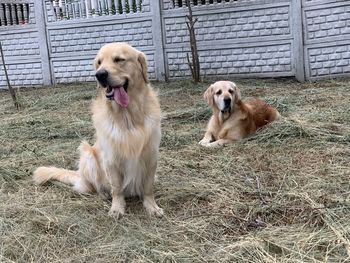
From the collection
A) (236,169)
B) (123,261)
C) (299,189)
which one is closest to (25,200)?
(123,261)

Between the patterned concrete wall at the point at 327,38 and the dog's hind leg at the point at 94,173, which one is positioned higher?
the patterned concrete wall at the point at 327,38

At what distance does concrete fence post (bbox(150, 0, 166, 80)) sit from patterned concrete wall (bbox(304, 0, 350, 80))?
3.00 m

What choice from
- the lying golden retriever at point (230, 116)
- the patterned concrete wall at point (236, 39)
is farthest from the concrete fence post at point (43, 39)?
the lying golden retriever at point (230, 116)

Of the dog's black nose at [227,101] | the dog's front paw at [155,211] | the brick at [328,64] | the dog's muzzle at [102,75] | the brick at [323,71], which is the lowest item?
the dog's front paw at [155,211]

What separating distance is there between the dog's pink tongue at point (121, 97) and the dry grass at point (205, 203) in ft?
2.45

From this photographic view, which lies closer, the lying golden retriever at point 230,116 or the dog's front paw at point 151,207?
the dog's front paw at point 151,207

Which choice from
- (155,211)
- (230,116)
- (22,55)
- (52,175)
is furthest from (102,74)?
(22,55)

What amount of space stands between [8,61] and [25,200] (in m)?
9.16

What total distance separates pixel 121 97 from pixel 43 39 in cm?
890

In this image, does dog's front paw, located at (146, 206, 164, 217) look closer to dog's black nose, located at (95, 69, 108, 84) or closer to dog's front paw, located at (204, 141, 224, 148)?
dog's black nose, located at (95, 69, 108, 84)

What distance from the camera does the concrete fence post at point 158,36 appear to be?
9.95m

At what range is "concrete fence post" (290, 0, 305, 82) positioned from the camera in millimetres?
8625

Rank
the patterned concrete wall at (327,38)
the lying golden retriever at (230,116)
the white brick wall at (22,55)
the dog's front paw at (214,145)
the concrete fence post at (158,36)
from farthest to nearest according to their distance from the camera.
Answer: the white brick wall at (22,55) < the concrete fence post at (158,36) < the patterned concrete wall at (327,38) < the lying golden retriever at (230,116) < the dog's front paw at (214,145)

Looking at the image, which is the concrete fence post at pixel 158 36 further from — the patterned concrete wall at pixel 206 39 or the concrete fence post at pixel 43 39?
the concrete fence post at pixel 43 39
